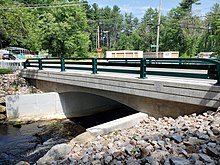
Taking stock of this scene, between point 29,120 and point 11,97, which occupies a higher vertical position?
point 11,97

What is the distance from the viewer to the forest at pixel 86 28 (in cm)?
3347

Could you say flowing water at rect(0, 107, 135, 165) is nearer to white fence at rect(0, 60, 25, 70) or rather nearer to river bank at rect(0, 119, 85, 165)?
river bank at rect(0, 119, 85, 165)

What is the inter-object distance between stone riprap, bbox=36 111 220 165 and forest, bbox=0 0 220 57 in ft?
71.3

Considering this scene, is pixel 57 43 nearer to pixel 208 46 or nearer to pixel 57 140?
pixel 57 140

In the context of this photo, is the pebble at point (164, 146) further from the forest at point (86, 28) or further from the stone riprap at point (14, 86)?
the forest at point (86, 28)

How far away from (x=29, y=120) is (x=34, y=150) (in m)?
3.72

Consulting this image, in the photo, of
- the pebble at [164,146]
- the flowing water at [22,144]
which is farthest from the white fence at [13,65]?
the pebble at [164,146]

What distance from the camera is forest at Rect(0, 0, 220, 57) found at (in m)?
33.5

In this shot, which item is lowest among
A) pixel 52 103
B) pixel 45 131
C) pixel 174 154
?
pixel 45 131

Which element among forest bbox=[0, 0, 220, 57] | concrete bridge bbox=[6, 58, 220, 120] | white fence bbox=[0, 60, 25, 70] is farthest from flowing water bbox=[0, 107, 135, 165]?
forest bbox=[0, 0, 220, 57]

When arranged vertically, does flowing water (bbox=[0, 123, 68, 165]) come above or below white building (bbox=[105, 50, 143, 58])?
below

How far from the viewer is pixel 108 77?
808 cm

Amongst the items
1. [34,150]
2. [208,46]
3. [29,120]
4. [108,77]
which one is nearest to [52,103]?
[29,120]

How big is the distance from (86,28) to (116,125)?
39755mm
